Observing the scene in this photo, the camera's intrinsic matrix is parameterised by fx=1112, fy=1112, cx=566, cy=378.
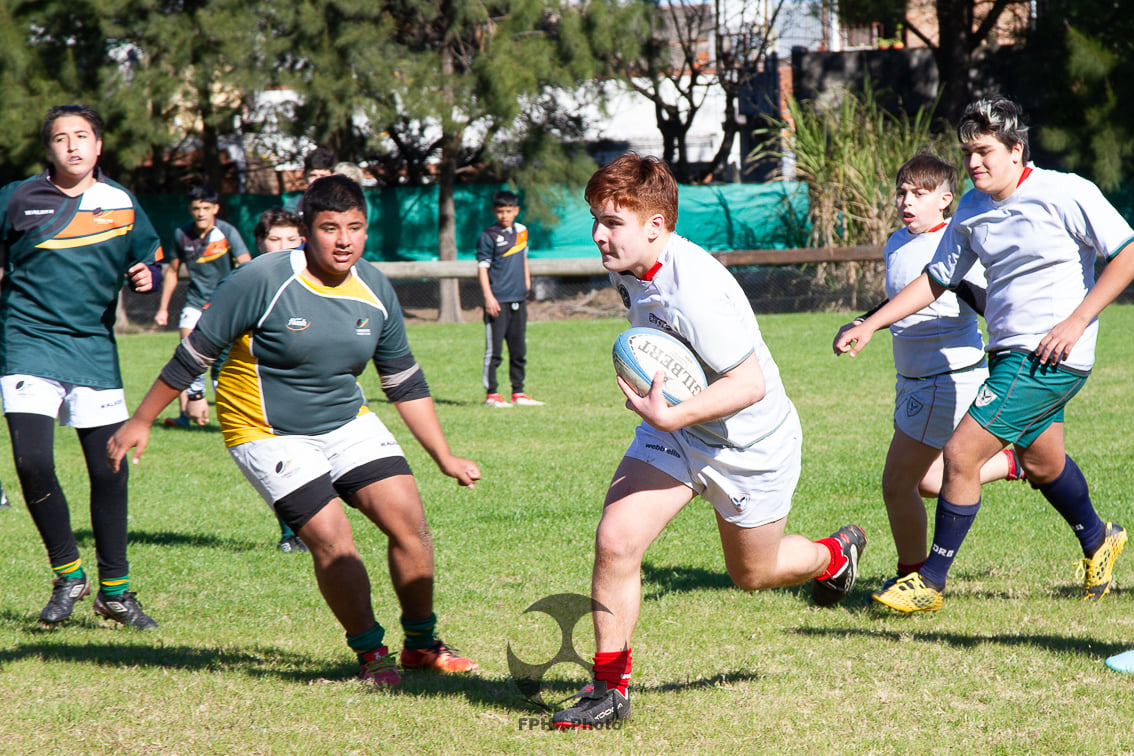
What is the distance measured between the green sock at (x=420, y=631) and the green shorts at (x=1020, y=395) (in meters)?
2.41

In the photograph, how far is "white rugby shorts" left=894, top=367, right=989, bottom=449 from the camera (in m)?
5.08

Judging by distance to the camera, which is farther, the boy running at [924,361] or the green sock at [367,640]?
the boy running at [924,361]

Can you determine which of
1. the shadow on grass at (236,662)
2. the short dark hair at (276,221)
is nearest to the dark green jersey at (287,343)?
the shadow on grass at (236,662)

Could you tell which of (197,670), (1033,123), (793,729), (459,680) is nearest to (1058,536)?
(793,729)

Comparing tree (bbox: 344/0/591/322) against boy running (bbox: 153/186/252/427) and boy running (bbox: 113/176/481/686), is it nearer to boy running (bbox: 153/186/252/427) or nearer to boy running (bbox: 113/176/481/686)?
boy running (bbox: 153/186/252/427)

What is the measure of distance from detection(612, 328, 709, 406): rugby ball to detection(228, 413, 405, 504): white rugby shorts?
3.89 ft

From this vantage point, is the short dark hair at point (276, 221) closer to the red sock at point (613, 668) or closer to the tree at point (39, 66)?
the red sock at point (613, 668)

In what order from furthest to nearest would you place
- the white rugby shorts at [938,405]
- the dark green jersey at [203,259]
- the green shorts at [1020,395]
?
the dark green jersey at [203,259], the white rugby shorts at [938,405], the green shorts at [1020,395]

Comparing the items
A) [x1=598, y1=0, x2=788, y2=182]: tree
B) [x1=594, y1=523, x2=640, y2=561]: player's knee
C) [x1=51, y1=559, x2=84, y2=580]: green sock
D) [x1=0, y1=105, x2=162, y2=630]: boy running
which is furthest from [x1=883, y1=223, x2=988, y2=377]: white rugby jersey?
[x1=598, y1=0, x2=788, y2=182]: tree

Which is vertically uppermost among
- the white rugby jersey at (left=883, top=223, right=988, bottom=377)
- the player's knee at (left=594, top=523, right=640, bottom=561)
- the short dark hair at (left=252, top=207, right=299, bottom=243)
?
the short dark hair at (left=252, top=207, right=299, bottom=243)

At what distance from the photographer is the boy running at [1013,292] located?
4.57 metres

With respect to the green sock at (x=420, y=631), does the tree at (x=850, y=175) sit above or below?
above

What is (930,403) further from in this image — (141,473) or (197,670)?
(141,473)

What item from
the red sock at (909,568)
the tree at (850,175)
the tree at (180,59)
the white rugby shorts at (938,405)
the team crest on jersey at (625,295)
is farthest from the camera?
the tree at (180,59)
